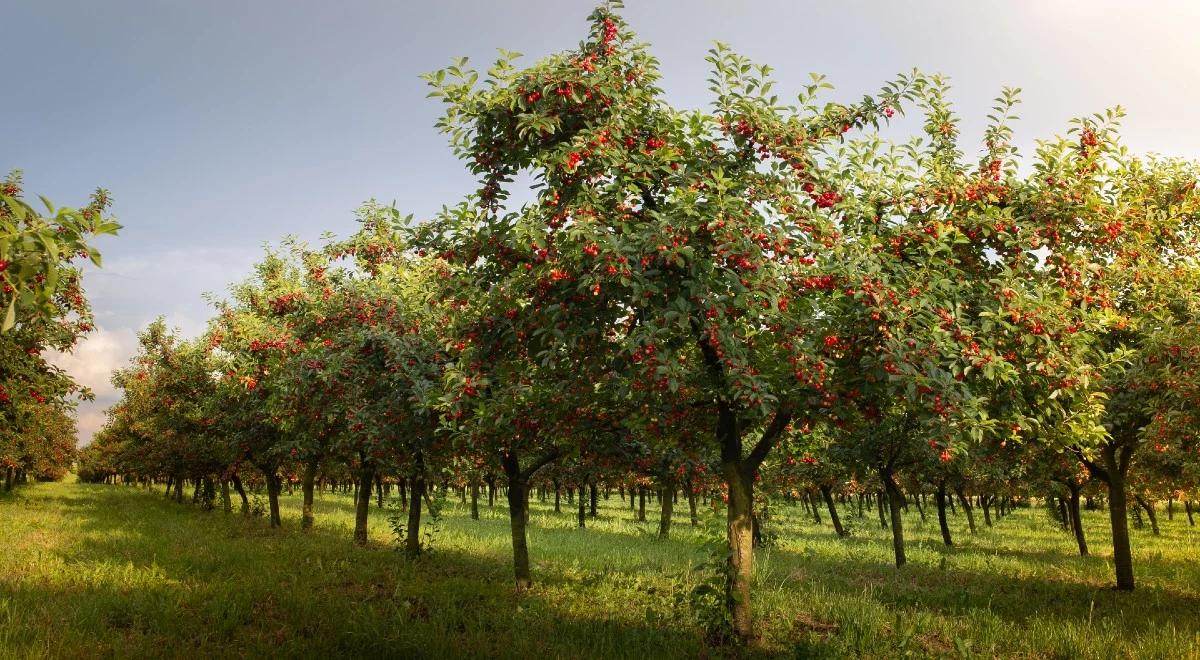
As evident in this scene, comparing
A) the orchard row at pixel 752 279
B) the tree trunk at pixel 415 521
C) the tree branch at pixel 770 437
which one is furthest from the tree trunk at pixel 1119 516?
the tree trunk at pixel 415 521

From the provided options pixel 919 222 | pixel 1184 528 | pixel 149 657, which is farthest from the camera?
pixel 1184 528

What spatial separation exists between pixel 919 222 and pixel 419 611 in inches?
387

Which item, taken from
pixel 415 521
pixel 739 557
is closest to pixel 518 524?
pixel 415 521

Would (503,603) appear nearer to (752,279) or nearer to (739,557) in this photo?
(739,557)

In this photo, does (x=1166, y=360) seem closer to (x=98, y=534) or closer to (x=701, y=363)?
(x=701, y=363)

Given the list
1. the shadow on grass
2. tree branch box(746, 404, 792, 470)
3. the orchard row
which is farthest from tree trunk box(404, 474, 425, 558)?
tree branch box(746, 404, 792, 470)

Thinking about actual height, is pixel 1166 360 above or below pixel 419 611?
above

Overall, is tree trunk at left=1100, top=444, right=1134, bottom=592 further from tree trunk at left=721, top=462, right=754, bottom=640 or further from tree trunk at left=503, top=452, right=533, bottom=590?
tree trunk at left=503, top=452, right=533, bottom=590

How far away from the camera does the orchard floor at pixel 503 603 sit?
30.6 ft

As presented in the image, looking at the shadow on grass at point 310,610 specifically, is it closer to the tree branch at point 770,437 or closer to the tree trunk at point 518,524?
the tree trunk at point 518,524

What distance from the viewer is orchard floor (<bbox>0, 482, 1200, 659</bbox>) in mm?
9336

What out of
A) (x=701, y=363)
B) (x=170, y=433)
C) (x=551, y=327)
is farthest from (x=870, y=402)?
(x=170, y=433)

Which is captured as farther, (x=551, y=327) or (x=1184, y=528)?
(x=1184, y=528)

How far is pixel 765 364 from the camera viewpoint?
9984 mm
